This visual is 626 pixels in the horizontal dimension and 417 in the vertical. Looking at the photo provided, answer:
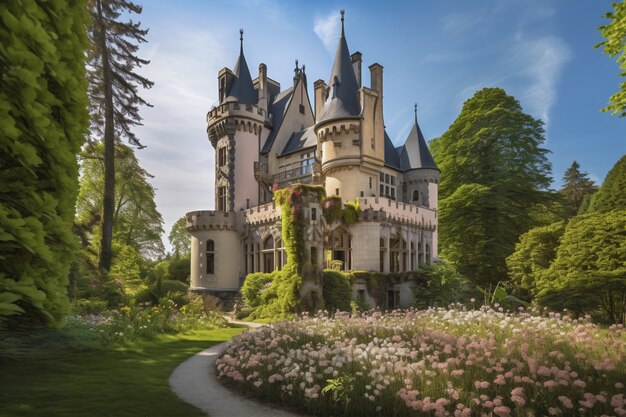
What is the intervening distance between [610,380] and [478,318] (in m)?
4.14

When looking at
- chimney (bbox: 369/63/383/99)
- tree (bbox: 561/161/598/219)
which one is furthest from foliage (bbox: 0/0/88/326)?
tree (bbox: 561/161/598/219)

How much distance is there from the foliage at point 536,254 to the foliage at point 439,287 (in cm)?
368

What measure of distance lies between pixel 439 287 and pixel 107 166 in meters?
23.6

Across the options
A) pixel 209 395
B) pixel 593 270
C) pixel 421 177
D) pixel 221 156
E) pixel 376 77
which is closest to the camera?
pixel 209 395

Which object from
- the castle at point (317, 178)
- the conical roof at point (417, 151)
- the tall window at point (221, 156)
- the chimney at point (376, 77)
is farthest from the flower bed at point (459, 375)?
the tall window at point (221, 156)

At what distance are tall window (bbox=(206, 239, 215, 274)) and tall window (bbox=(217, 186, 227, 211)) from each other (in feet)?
11.8

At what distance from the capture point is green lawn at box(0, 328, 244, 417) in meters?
7.32

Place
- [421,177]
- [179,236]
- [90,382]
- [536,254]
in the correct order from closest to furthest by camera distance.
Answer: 1. [90,382]
2. [536,254]
3. [421,177]
4. [179,236]

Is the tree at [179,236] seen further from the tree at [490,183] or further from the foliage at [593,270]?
the foliage at [593,270]

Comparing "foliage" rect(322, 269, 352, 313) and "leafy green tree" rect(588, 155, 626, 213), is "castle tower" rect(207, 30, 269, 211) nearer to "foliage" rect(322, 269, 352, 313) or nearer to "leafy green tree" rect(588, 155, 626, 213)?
"foliage" rect(322, 269, 352, 313)

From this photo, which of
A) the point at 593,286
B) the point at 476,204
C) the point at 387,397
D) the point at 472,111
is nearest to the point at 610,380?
the point at 387,397

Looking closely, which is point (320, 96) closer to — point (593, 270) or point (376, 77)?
point (376, 77)

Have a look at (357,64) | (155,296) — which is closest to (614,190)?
(357,64)

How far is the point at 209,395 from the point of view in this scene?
8.84 meters
